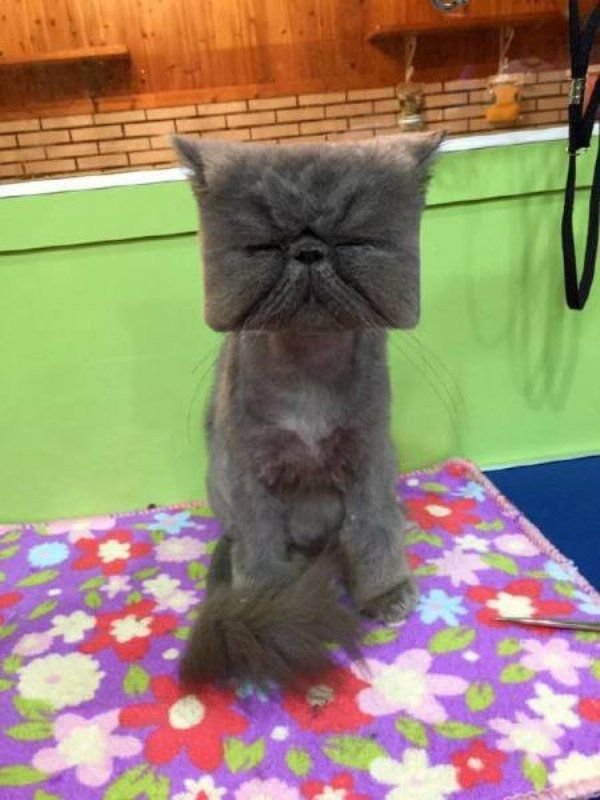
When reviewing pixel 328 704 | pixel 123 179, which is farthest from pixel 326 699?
pixel 123 179

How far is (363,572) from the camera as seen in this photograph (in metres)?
0.86

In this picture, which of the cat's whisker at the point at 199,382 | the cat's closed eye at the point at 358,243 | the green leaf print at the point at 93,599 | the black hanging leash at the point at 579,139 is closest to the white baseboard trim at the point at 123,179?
the black hanging leash at the point at 579,139

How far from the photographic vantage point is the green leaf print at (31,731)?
0.71 m

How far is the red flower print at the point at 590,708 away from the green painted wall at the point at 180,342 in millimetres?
611

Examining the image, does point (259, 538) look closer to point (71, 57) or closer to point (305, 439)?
point (305, 439)

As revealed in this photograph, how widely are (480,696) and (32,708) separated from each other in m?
0.47

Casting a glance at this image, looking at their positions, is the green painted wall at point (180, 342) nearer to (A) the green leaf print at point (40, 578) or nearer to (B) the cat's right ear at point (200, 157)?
(A) the green leaf print at point (40, 578)

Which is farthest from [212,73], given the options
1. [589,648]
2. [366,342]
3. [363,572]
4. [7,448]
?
[589,648]

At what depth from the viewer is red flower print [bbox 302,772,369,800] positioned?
618 millimetres

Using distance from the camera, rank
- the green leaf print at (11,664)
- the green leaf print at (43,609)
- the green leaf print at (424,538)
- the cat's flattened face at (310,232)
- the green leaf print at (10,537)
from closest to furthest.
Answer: the cat's flattened face at (310,232) < the green leaf print at (11,664) < the green leaf print at (43,609) < the green leaf print at (424,538) < the green leaf print at (10,537)

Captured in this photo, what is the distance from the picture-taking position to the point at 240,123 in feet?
3.68

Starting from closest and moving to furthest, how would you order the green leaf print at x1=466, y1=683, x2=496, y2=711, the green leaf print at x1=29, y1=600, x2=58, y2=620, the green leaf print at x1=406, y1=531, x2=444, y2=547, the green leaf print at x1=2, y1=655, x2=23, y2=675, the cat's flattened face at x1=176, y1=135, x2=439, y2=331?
the cat's flattened face at x1=176, y1=135, x2=439, y2=331
the green leaf print at x1=466, y1=683, x2=496, y2=711
the green leaf print at x1=2, y1=655, x2=23, y2=675
the green leaf print at x1=29, y1=600, x2=58, y2=620
the green leaf print at x1=406, y1=531, x2=444, y2=547

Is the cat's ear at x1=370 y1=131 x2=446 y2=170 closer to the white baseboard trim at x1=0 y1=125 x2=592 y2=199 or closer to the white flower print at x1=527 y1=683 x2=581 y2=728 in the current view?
the white baseboard trim at x1=0 y1=125 x2=592 y2=199

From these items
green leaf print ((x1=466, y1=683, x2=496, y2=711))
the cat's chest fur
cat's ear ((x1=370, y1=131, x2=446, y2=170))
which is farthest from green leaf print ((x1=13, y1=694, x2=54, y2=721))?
cat's ear ((x1=370, y1=131, x2=446, y2=170))
